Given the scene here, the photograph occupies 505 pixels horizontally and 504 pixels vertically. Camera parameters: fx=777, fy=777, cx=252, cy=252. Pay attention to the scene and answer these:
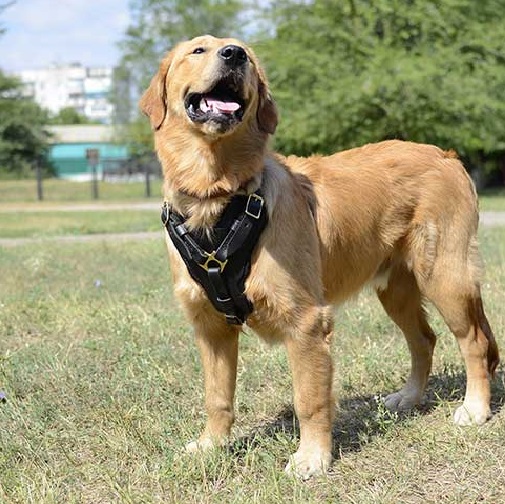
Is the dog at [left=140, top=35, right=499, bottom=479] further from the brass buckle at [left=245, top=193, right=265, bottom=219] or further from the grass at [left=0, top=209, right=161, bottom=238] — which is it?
Answer: the grass at [left=0, top=209, right=161, bottom=238]

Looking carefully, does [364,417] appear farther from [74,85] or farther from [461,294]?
[74,85]

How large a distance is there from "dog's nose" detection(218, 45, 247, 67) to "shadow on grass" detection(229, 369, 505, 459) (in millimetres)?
1934

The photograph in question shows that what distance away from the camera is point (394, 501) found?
3.40 meters

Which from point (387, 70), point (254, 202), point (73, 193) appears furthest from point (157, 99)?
point (73, 193)

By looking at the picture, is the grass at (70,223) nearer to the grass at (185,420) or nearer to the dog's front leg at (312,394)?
the grass at (185,420)

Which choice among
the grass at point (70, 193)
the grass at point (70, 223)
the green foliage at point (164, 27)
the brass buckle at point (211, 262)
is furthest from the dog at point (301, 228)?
the green foliage at point (164, 27)

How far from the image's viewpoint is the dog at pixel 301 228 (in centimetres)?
389

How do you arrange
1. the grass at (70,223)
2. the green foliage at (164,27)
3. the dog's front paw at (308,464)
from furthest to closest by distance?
1. the green foliage at (164,27)
2. the grass at (70,223)
3. the dog's front paw at (308,464)

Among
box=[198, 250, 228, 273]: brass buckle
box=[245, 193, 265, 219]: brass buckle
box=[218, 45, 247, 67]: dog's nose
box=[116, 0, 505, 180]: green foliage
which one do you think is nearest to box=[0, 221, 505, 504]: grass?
box=[198, 250, 228, 273]: brass buckle

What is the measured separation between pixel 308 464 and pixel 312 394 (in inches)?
13.5

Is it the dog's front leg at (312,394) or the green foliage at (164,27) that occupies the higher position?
the dog's front leg at (312,394)

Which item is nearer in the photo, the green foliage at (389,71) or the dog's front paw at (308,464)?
the dog's front paw at (308,464)

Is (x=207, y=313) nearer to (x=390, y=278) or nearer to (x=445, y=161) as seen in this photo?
(x=390, y=278)

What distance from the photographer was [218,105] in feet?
12.9
